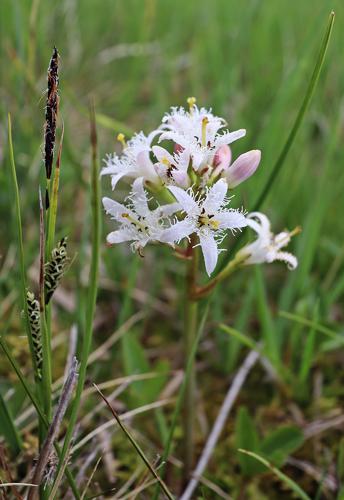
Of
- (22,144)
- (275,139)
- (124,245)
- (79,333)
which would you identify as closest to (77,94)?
(22,144)

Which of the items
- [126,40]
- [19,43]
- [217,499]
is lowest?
[217,499]

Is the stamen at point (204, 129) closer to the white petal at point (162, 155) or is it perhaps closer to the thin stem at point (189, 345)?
the white petal at point (162, 155)

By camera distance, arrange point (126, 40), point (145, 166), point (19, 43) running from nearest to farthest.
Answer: point (145, 166), point (19, 43), point (126, 40)

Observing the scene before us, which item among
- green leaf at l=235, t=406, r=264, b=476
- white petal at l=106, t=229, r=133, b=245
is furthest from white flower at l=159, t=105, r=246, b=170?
green leaf at l=235, t=406, r=264, b=476

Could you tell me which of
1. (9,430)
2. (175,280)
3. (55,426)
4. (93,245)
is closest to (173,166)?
(93,245)

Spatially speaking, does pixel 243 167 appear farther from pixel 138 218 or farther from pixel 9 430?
pixel 9 430

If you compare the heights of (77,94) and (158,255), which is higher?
(77,94)

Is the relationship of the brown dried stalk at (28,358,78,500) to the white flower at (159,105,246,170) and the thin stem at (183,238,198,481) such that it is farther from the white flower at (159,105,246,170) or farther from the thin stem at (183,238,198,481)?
the white flower at (159,105,246,170)

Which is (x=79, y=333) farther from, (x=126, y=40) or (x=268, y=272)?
(x=126, y=40)
